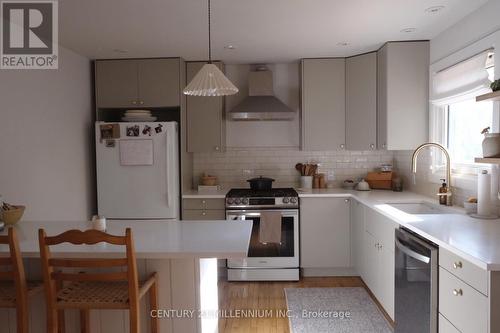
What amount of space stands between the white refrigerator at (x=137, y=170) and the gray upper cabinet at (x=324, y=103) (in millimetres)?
1475

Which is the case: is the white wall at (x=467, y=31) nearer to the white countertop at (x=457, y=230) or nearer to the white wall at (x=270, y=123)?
the white countertop at (x=457, y=230)

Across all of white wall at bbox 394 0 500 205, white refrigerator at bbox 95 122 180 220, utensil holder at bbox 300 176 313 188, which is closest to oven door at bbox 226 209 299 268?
utensil holder at bbox 300 176 313 188

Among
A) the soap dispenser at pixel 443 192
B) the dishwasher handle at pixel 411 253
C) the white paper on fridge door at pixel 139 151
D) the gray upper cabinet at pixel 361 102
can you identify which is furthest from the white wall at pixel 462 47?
the white paper on fridge door at pixel 139 151

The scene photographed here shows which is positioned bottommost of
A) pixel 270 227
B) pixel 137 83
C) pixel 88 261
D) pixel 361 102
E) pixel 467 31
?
pixel 270 227

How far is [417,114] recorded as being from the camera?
3570 millimetres

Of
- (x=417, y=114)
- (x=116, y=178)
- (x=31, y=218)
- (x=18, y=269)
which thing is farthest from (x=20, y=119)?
(x=417, y=114)

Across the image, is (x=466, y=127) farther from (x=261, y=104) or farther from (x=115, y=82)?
(x=115, y=82)

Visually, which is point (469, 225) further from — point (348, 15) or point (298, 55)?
point (298, 55)

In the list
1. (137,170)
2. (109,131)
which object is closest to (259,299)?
(137,170)

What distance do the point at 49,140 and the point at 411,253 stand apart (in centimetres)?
302

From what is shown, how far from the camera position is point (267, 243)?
379cm

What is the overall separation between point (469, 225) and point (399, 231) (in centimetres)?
44

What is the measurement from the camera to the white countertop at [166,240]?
176 cm

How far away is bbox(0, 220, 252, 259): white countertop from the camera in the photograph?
176cm
